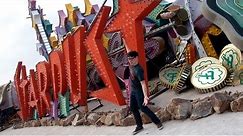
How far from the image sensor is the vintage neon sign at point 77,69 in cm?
922

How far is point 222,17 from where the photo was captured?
8.21 metres

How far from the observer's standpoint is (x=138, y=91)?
6.97 meters

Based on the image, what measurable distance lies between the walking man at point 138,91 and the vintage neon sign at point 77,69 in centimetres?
208

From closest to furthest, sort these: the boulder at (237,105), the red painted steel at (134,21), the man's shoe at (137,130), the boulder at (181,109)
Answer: the boulder at (237,105), the boulder at (181,109), the man's shoe at (137,130), the red painted steel at (134,21)

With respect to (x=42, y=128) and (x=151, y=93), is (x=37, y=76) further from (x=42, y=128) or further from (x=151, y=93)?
(x=151, y=93)

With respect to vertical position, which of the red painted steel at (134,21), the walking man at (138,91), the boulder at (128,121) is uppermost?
the red painted steel at (134,21)

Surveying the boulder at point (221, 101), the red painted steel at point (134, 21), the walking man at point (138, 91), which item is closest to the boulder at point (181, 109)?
the walking man at point (138, 91)

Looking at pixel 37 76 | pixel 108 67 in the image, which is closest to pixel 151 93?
pixel 108 67

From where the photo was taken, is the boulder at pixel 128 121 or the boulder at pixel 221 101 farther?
the boulder at pixel 128 121

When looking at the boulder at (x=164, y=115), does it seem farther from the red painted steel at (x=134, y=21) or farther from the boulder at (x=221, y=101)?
the red painted steel at (x=134, y=21)

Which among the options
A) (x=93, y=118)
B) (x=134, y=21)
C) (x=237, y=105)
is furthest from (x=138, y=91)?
(x=93, y=118)

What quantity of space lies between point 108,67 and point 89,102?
337 cm

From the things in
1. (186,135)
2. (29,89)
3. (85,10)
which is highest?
(85,10)

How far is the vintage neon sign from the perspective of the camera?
363 inches
